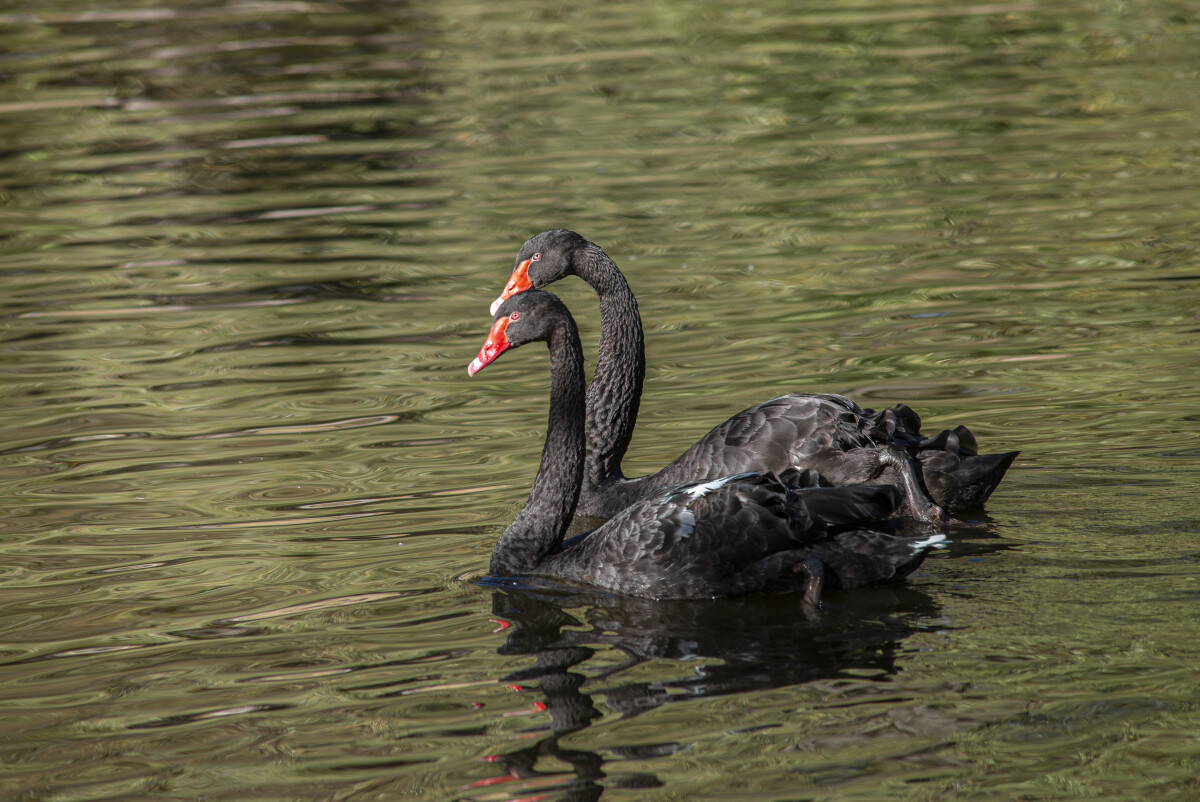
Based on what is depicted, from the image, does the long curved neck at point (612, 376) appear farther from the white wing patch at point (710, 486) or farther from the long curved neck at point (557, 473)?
the white wing patch at point (710, 486)

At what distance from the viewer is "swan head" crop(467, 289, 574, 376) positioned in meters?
7.05

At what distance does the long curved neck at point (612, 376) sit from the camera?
8.34 m

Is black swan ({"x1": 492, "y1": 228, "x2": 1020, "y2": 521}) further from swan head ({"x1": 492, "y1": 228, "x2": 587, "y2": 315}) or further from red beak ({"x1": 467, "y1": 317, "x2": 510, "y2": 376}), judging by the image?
red beak ({"x1": 467, "y1": 317, "x2": 510, "y2": 376})

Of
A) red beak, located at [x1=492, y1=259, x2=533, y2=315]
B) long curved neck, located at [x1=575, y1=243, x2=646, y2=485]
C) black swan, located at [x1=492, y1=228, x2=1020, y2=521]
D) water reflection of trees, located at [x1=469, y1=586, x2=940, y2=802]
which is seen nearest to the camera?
water reflection of trees, located at [x1=469, y1=586, x2=940, y2=802]

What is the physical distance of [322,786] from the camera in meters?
4.86

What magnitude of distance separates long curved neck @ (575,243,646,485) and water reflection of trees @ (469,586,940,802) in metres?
1.80

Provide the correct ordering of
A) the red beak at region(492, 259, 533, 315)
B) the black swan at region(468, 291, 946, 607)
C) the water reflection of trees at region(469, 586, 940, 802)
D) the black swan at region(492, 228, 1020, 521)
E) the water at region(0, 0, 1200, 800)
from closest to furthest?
the water reflection of trees at region(469, 586, 940, 802), the water at region(0, 0, 1200, 800), the black swan at region(468, 291, 946, 607), the black swan at region(492, 228, 1020, 521), the red beak at region(492, 259, 533, 315)

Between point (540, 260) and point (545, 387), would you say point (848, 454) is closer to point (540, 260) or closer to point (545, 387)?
point (540, 260)

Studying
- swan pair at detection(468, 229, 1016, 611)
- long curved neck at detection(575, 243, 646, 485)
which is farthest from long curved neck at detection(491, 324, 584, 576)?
long curved neck at detection(575, 243, 646, 485)

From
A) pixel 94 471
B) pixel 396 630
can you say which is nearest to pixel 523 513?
pixel 396 630

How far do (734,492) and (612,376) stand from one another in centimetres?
231

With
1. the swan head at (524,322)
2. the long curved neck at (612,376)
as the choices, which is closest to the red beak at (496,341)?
the swan head at (524,322)

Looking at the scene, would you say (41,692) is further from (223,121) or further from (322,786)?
(223,121)

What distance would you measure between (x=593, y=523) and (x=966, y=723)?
343 cm
